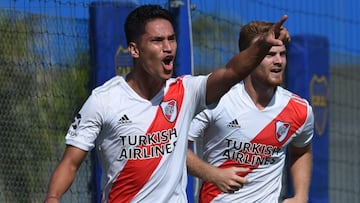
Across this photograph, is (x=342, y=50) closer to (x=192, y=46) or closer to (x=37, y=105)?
(x=192, y=46)

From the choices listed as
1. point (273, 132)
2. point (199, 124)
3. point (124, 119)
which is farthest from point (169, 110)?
point (273, 132)

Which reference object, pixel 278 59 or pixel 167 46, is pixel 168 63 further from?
pixel 278 59

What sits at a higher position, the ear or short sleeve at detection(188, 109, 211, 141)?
the ear

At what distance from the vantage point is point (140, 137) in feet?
19.7

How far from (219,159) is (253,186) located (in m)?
0.26

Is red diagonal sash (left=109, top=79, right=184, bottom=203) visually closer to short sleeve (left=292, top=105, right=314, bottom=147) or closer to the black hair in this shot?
the black hair

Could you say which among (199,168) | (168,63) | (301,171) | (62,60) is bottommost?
(301,171)

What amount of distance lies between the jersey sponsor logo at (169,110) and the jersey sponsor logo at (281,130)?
1.12 m

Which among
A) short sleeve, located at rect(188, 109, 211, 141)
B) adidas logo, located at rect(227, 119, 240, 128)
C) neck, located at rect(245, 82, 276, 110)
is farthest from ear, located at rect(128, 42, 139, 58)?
→ neck, located at rect(245, 82, 276, 110)

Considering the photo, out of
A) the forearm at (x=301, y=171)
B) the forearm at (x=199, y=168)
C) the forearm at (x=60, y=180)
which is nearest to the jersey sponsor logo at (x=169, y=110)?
the forearm at (x=199, y=168)

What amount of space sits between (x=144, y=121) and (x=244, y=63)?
644 millimetres

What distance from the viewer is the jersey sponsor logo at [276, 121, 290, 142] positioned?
7.04 metres

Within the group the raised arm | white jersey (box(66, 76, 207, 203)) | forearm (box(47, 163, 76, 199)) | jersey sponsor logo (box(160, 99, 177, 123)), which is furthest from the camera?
jersey sponsor logo (box(160, 99, 177, 123))

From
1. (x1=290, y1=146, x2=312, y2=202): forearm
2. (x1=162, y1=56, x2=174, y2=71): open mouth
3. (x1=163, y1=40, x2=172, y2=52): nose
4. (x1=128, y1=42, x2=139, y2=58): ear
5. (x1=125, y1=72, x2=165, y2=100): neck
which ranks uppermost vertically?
(x1=163, y1=40, x2=172, y2=52): nose
